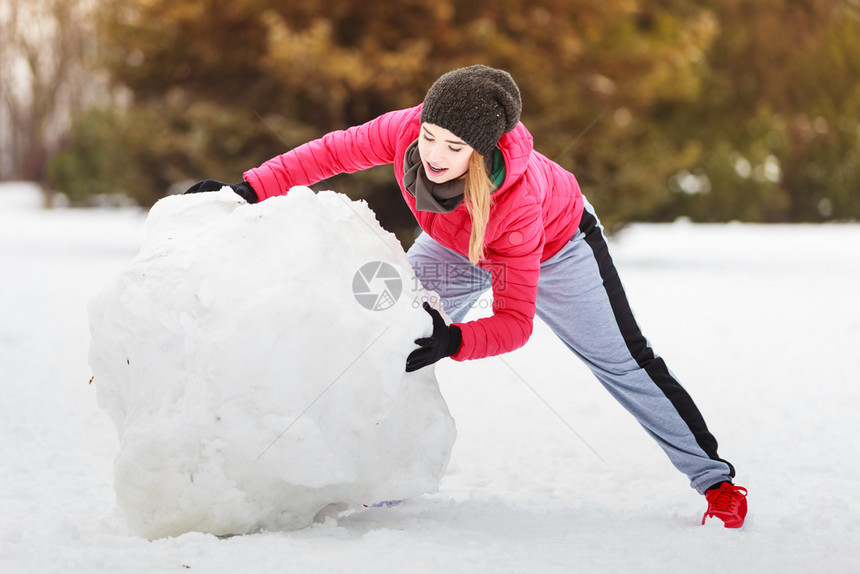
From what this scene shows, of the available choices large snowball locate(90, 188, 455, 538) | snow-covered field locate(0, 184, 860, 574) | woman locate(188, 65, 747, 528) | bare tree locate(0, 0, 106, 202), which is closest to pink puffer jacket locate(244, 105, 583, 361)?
woman locate(188, 65, 747, 528)

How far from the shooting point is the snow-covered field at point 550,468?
219 cm

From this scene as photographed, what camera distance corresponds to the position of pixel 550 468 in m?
3.30

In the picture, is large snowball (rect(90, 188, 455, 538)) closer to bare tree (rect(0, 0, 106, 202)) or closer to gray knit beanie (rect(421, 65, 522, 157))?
gray knit beanie (rect(421, 65, 522, 157))

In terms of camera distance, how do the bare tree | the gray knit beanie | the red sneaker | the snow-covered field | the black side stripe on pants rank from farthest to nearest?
1. the bare tree
2. the black side stripe on pants
3. the red sneaker
4. the gray knit beanie
5. the snow-covered field

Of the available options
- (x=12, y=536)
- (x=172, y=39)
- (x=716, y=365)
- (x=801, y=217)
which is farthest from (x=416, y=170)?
(x=801, y=217)

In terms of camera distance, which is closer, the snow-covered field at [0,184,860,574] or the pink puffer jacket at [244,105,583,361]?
the snow-covered field at [0,184,860,574]

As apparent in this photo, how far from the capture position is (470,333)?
7.70 feet

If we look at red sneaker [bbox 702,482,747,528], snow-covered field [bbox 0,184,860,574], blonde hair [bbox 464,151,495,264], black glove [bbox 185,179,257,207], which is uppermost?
blonde hair [bbox 464,151,495,264]

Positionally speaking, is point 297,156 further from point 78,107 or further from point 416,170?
point 78,107

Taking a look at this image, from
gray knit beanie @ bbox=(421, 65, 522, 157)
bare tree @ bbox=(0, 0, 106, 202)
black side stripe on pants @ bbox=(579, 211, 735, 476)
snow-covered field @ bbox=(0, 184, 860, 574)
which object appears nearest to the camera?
snow-covered field @ bbox=(0, 184, 860, 574)

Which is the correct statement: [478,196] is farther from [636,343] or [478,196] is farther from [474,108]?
[636,343]

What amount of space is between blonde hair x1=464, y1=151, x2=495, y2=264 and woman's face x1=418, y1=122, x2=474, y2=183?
32 mm

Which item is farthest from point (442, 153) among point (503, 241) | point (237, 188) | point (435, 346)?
point (237, 188)

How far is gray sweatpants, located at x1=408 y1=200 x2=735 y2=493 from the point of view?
2658mm
